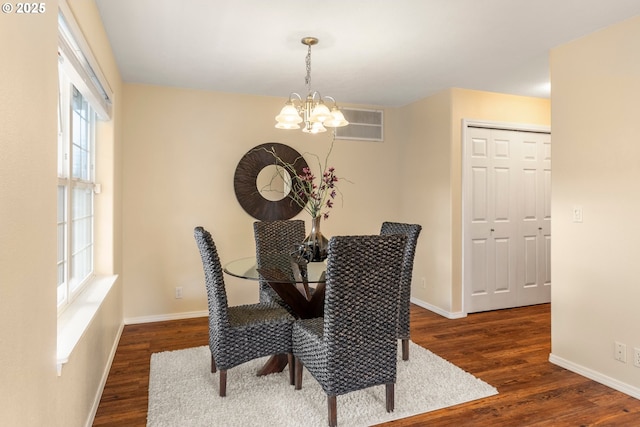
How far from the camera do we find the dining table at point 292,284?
2.50 metres

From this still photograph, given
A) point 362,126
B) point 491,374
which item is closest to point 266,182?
point 362,126

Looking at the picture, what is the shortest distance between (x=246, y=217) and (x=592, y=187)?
307cm

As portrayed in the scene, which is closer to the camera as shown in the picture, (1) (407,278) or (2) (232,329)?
(2) (232,329)

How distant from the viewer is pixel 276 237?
3584mm

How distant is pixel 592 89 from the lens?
2717mm

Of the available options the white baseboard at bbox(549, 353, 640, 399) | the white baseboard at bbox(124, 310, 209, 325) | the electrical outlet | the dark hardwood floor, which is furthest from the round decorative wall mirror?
the electrical outlet

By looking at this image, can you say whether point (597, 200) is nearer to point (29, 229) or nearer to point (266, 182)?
point (266, 182)

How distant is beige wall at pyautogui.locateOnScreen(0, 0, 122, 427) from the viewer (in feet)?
3.51

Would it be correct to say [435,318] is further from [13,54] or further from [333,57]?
[13,54]

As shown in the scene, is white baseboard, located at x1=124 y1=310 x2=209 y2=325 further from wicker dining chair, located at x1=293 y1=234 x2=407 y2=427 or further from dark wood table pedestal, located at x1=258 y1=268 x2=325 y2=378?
wicker dining chair, located at x1=293 y1=234 x2=407 y2=427

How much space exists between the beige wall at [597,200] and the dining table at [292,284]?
1.81 m

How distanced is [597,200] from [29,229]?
10.3 ft

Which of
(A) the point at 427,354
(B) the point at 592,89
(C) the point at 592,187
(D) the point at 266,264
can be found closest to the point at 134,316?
(D) the point at 266,264

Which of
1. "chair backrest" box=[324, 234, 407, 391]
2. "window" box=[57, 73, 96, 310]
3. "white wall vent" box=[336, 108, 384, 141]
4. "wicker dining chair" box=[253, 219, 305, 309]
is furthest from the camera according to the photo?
"white wall vent" box=[336, 108, 384, 141]
